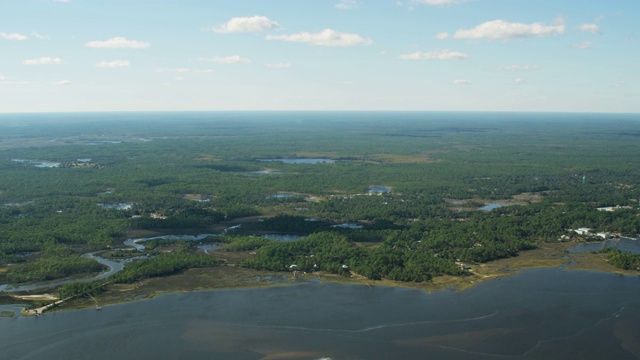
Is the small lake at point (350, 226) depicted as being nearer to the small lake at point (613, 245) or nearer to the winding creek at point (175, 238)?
the winding creek at point (175, 238)

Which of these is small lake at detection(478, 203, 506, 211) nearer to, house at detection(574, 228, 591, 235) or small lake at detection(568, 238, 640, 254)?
house at detection(574, 228, 591, 235)

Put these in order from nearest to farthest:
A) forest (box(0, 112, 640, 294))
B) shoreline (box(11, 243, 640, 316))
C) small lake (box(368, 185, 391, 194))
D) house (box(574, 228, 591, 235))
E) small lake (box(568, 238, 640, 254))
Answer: shoreline (box(11, 243, 640, 316)) → forest (box(0, 112, 640, 294)) → small lake (box(568, 238, 640, 254)) → house (box(574, 228, 591, 235)) → small lake (box(368, 185, 391, 194))

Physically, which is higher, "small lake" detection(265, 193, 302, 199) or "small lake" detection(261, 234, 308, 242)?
"small lake" detection(265, 193, 302, 199)

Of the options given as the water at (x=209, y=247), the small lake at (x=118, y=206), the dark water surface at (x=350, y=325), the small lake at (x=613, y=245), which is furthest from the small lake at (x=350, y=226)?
the small lake at (x=118, y=206)

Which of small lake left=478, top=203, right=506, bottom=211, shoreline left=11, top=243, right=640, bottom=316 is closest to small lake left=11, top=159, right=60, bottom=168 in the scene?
shoreline left=11, top=243, right=640, bottom=316

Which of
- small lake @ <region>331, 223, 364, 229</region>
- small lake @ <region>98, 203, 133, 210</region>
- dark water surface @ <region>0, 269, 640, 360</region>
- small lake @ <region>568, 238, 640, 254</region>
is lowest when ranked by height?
dark water surface @ <region>0, 269, 640, 360</region>

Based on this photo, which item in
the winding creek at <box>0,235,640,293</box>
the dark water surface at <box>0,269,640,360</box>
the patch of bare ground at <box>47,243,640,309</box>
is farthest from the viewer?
the winding creek at <box>0,235,640,293</box>

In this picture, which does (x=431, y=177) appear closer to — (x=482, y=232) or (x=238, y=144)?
(x=482, y=232)

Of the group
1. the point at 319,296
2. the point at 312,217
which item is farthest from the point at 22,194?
the point at 319,296
